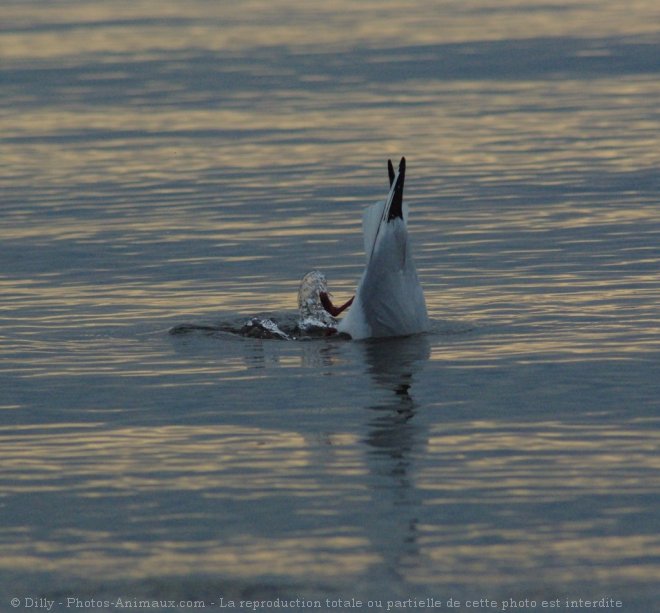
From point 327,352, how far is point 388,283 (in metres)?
0.81

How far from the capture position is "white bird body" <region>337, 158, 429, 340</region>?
15.5m

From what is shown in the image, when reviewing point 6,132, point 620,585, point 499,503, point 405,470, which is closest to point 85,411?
point 405,470

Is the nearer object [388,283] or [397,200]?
[397,200]

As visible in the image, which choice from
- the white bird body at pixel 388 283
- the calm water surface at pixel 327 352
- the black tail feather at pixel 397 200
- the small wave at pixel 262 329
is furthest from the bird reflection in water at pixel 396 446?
the black tail feather at pixel 397 200

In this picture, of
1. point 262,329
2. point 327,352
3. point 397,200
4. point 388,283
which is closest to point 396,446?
point 327,352

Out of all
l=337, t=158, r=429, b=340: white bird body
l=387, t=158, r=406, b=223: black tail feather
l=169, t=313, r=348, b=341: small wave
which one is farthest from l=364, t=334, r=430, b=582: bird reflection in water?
l=387, t=158, r=406, b=223: black tail feather

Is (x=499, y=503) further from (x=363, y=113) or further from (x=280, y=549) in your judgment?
(x=363, y=113)

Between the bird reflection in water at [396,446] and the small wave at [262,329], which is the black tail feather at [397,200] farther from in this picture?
the small wave at [262,329]

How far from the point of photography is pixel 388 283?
15555 millimetres

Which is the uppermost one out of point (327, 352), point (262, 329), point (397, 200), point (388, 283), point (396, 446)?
point (397, 200)

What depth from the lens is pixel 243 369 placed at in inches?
575

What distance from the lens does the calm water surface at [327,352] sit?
9891mm

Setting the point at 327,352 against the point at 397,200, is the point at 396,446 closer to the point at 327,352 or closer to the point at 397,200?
the point at 327,352

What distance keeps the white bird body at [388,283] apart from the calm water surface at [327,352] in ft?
0.73
